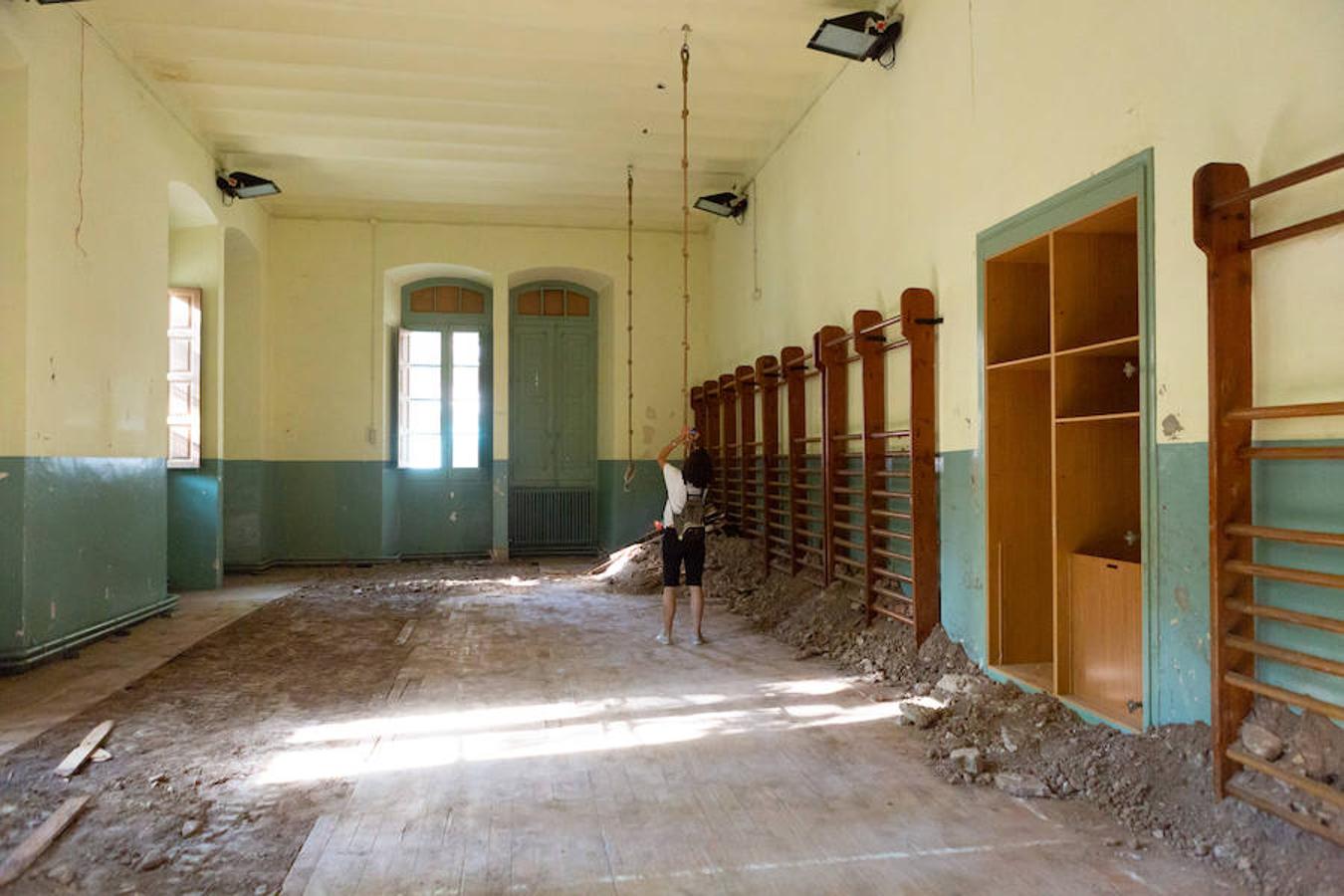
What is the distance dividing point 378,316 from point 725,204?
4.64 m

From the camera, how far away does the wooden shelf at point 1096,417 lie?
11.8 ft

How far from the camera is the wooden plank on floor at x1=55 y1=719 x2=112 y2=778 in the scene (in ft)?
11.9

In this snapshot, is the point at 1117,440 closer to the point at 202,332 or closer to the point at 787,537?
the point at 787,537

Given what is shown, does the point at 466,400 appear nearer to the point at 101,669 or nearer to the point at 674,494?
the point at 674,494

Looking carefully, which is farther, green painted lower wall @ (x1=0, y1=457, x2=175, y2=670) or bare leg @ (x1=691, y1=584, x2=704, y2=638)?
bare leg @ (x1=691, y1=584, x2=704, y2=638)

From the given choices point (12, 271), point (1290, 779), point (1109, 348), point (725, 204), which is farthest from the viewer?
point (725, 204)

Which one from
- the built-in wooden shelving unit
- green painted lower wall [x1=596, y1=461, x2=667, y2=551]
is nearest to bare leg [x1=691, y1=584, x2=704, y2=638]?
the built-in wooden shelving unit

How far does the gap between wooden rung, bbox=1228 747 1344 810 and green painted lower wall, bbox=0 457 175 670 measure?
6.08m

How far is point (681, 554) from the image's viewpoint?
243 inches

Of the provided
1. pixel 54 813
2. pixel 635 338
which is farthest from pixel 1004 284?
pixel 635 338

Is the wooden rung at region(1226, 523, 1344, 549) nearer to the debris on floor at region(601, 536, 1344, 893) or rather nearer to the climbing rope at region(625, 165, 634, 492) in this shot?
the debris on floor at region(601, 536, 1344, 893)

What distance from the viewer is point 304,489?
439 inches

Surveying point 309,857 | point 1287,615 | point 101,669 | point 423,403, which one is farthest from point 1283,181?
point 423,403

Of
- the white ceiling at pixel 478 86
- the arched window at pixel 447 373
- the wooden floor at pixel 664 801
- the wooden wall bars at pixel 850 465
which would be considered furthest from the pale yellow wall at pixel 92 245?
the wooden wall bars at pixel 850 465
